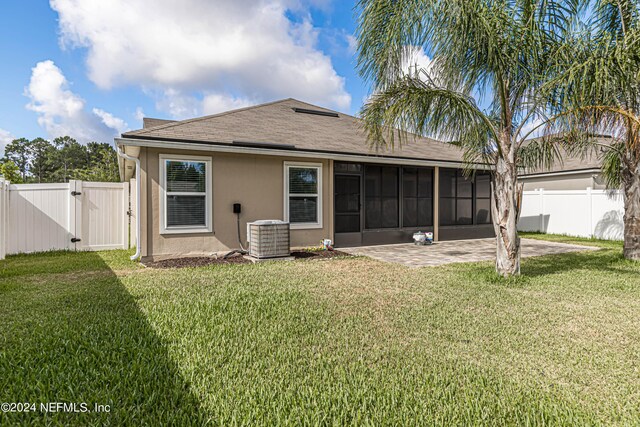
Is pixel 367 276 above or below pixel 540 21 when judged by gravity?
below

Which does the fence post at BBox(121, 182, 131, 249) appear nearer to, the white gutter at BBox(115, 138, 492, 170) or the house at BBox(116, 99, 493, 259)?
the house at BBox(116, 99, 493, 259)

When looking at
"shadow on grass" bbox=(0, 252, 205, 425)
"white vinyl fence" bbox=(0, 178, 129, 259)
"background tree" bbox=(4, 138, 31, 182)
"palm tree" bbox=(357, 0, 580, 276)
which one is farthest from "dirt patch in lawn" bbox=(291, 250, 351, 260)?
"background tree" bbox=(4, 138, 31, 182)

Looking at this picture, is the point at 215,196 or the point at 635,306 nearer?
the point at 635,306

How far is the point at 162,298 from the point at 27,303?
5.66 feet

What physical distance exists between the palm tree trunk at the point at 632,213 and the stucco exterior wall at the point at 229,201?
7.51 m

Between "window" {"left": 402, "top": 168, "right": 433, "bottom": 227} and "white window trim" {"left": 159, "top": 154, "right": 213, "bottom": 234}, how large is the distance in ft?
21.3

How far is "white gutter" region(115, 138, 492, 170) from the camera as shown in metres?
7.72

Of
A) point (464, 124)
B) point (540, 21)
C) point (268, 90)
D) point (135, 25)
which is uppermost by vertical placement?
point (268, 90)

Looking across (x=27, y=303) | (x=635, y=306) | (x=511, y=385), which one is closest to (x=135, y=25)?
(x=27, y=303)

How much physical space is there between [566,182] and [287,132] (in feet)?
48.4

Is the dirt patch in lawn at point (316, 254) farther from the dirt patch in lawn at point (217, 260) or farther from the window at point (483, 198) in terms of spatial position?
the window at point (483, 198)

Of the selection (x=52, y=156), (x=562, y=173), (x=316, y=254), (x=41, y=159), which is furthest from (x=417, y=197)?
(x=41, y=159)

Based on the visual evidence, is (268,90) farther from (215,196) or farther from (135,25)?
(215,196)

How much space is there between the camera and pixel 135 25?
11.0 m
